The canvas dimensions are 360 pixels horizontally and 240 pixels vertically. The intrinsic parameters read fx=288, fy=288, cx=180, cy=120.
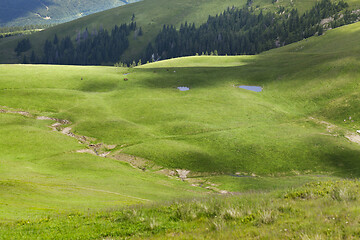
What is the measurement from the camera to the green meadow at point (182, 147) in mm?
17109

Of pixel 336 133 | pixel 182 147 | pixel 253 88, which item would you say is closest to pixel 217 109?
pixel 182 147

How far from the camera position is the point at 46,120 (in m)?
68.1

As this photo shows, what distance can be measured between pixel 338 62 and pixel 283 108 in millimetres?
30448

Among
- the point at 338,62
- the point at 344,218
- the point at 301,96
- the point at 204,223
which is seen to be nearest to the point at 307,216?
the point at 344,218

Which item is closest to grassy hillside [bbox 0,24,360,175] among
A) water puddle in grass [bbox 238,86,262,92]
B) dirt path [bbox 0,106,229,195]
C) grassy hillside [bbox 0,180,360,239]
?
dirt path [bbox 0,106,229,195]

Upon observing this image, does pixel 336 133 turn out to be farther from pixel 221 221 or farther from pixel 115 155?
pixel 221 221

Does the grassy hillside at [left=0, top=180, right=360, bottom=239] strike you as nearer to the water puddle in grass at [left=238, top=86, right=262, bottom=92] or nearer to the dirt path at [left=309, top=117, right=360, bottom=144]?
the dirt path at [left=309, top=117, right=360, bottom=144]

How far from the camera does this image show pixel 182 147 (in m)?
55.0

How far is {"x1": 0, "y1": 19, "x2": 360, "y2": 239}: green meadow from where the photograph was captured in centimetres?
1711

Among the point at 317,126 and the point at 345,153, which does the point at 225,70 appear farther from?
the point at 345,153

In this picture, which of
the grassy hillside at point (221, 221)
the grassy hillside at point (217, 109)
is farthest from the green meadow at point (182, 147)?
the grassy hillside at point (217, 109)

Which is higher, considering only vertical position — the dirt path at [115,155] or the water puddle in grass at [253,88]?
the water puddle in grass at [253,88]

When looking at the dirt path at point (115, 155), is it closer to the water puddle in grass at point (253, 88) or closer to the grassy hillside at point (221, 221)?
the grassy hillside at point (221, 221)

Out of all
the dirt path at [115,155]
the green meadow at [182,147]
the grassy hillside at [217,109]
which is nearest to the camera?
the green meadow at [182,147]
